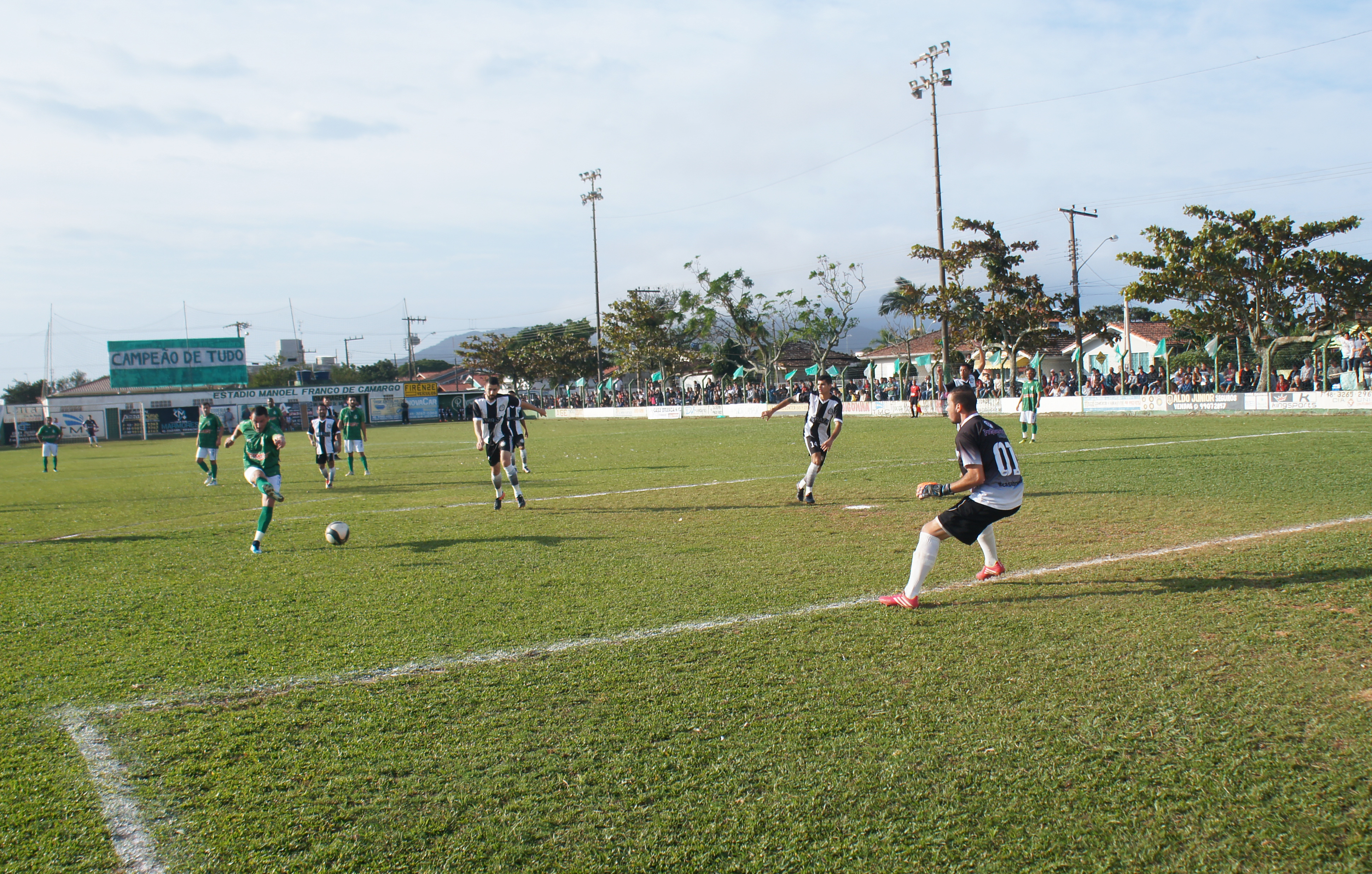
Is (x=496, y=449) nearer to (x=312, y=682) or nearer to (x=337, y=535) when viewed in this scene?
(x=337, y=535)

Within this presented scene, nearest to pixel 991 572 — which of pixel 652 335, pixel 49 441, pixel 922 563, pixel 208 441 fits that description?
pixel 922 563

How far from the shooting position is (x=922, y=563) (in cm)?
655

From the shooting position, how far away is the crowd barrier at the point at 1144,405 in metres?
28.7

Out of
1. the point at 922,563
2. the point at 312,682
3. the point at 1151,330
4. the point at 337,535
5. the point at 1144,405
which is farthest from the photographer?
the point at 1151,330

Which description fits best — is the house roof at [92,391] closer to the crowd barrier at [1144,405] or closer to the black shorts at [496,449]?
the crowd barrier at [1144,405]

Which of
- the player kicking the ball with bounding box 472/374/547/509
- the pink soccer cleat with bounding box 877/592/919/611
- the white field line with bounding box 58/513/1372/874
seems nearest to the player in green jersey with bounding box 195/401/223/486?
the player kicking the ball with bounding box 472/374/547/509

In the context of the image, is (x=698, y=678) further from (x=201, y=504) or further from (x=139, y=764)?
(x=201, y=504)

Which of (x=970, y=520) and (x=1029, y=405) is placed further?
(x=1029, y=405)

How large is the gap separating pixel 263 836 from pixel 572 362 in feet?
276

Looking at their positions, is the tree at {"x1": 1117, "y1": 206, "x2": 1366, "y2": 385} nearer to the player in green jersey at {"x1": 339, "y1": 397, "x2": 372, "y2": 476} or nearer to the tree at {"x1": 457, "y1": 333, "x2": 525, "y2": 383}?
the player in green jersey at {"x1": 339, "y1": 397, "x2": 372, "y2": 476}

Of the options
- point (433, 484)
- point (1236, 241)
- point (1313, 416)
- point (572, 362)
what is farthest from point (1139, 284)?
point (572, 362)

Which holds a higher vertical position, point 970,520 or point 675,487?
point 970,520

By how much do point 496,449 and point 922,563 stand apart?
8416mm

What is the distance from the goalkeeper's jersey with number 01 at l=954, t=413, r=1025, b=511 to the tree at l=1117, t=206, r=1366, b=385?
31332 mm
